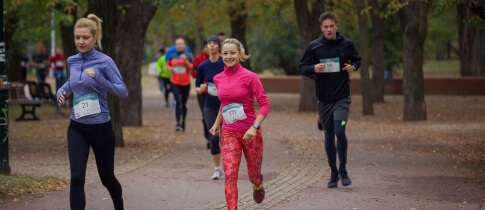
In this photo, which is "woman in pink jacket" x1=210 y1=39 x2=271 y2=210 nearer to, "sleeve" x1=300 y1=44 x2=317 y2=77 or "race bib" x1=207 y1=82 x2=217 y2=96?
"sleeve" x1=300 y1=44 x2=317 y2=77

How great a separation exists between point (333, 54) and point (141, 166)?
4.22 meters

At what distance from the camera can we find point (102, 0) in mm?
18094

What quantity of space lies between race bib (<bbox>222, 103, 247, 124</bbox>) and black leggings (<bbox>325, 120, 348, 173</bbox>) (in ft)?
9.56

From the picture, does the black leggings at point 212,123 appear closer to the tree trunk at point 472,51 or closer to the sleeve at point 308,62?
the sleeve at point 308,62

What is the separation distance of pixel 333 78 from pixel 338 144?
761 millimetres

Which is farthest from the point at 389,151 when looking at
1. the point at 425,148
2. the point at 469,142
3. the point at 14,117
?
the point at 14,117

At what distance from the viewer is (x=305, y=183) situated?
13.1 meters

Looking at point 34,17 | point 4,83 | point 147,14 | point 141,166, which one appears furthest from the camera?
point 34,17

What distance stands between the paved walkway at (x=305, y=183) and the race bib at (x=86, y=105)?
2.21 m

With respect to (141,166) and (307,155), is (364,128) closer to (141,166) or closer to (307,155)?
(307,155)

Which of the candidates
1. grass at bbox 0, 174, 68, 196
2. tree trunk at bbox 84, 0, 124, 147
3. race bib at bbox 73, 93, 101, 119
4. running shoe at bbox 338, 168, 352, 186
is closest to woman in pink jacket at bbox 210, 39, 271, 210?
race bib at bbox 73, 93, 101, 119

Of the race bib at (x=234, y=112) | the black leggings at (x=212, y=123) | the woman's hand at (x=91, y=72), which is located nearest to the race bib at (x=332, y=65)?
the black leggings at (x=212, y=123)

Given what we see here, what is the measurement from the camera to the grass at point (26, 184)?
12.1 m

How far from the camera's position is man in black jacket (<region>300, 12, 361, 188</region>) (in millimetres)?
12477
